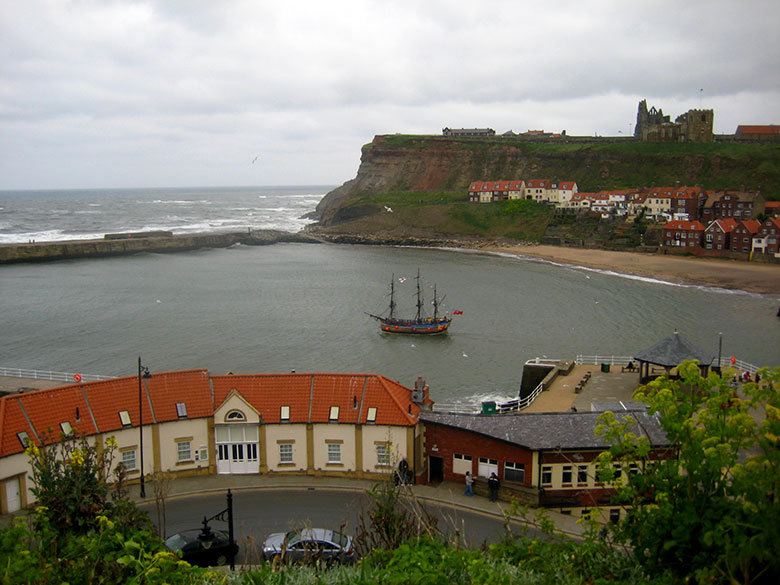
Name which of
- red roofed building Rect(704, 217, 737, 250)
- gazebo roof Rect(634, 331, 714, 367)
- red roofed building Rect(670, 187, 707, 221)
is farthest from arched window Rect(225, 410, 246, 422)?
red roofed building Rect(670, 187, 707, 221)

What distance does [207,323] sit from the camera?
52.5 metres

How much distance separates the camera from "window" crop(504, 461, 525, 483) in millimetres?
19344

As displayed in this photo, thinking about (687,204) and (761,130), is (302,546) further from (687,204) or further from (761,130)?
(761,130)

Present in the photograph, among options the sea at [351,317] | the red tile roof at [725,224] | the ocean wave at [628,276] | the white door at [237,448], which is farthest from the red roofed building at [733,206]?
the white door at [237,448]

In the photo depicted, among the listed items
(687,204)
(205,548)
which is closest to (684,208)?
(687,204)

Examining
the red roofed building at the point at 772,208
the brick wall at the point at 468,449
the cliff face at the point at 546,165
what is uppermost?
the cliff face at the point at 546,165

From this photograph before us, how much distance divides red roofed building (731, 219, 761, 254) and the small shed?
64.6m

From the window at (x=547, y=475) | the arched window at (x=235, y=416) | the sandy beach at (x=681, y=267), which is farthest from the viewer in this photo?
the sandy beach at (x=681, y=267)

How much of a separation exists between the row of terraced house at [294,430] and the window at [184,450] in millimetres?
32

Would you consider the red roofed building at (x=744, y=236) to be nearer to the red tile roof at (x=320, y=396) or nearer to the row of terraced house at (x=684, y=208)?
the row of terraced house at (x=684, y=208)

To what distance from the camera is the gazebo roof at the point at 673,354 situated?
27141 millimetres

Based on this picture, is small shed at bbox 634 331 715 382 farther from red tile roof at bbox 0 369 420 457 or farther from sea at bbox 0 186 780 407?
red tile roof at bbox 0 369 420 457

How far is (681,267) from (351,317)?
147ft

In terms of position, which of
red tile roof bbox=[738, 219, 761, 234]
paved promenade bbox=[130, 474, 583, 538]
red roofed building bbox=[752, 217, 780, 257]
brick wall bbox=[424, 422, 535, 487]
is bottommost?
paved promenade bbox=[130, 474, 583, 538]
